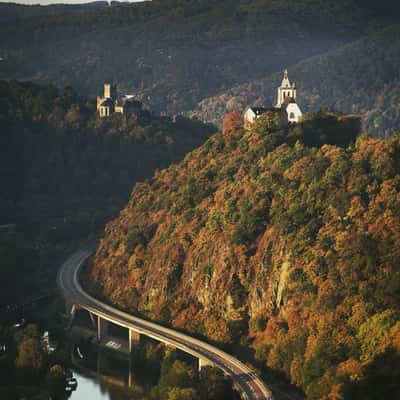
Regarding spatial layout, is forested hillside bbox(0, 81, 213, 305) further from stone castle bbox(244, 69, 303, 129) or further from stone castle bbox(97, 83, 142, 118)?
stone castle bbox(244, 69, 303, 129)

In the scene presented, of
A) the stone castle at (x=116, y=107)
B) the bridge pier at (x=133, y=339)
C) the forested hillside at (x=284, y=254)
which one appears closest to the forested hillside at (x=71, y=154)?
the stone castle at (x=116, y=107)

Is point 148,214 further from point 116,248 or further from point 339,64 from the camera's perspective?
point 339,64

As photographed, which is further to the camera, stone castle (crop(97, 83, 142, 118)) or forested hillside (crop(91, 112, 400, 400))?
stone castle (crop(97, 83, 142, 118))

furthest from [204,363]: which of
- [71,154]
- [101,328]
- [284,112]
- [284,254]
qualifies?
[71,154]

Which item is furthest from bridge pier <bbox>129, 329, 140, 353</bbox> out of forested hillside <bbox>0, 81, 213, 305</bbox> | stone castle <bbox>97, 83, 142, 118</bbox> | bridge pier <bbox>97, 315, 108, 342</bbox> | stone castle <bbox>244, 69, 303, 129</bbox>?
stone castle <bbox>97, 83, 142, 118</bbox>

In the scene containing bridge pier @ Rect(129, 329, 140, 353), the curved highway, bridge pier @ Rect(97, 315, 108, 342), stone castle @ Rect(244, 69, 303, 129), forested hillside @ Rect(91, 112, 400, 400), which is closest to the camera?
forested hillside @ Rect(91, 112, 400, 400)

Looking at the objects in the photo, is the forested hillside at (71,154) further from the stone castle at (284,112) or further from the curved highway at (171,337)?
the stone castle at (284,112)

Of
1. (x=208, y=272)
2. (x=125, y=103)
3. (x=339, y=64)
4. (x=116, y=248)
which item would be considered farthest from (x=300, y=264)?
(x=339, y=64)
